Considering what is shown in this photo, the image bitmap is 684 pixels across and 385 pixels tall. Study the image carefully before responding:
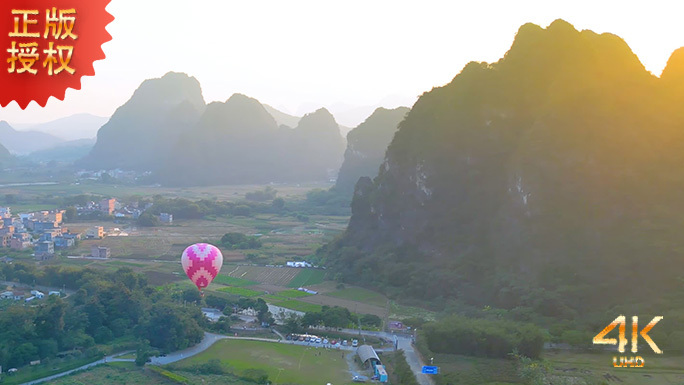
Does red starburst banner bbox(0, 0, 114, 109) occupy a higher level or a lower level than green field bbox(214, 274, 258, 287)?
higher

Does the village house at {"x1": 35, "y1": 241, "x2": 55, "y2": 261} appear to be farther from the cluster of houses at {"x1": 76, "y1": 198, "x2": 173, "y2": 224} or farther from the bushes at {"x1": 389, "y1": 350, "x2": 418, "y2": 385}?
the bushes at {"x1": 389, "y1": 350, "x2": 418, "y2": 385}

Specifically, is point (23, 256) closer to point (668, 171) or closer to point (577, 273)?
point (577, 273)

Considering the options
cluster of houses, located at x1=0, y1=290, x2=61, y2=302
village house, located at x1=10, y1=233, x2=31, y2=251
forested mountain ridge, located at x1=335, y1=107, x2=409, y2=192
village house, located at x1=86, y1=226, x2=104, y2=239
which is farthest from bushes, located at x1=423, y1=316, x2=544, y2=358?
forested mountain ridge, located at x1=335, y1=107, x2=409, y2=192

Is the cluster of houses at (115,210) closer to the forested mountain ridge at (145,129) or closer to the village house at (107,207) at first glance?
the village house at (107,207)

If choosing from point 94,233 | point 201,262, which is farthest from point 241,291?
point 94,233

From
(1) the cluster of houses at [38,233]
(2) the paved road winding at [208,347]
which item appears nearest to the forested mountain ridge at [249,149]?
(1) the cluster of houses at [38,233]
